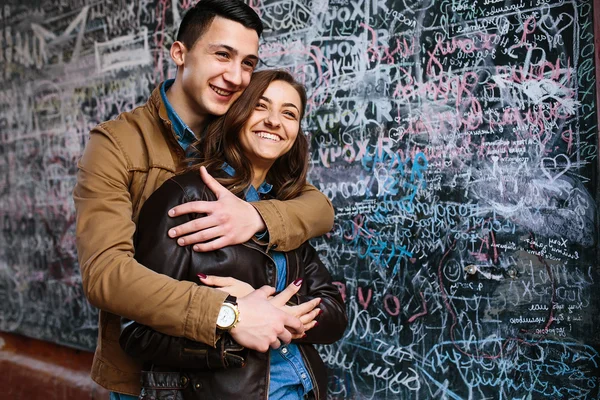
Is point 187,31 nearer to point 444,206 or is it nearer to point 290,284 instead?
point 290,284

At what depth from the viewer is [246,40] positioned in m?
2.63

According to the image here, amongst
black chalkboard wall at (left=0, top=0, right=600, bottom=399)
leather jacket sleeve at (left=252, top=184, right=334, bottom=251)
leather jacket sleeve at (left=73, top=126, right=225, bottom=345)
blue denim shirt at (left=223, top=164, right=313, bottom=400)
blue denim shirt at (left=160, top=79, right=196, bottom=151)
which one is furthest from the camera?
black chalkboard wall at (left=0, top=0, right=600, bottom=399)

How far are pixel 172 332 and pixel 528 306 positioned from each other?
2138 millimetres

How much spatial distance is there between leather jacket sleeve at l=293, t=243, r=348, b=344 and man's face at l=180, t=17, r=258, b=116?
69cm

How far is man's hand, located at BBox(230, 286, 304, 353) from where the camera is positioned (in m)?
2.00

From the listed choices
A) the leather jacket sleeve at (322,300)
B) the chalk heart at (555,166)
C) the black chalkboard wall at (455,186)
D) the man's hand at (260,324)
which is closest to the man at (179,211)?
the man's hand at (260,324)

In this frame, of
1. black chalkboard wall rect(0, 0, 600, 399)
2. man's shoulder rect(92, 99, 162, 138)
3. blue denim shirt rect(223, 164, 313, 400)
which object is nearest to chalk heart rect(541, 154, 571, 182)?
black chalkboard wall rect(0, 0, 600, 399)

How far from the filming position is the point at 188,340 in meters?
2.01

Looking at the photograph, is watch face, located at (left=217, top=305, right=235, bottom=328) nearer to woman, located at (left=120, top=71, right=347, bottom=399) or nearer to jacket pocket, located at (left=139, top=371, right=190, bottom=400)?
woman, located at (left=120, top=71, right=347, bottom=399)

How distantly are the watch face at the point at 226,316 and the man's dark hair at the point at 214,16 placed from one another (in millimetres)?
1214

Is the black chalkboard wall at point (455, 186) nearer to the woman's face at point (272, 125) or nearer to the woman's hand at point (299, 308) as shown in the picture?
the woman's face at point (272, 125)

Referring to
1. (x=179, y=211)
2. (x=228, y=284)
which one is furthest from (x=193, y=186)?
(x=228, y=284)

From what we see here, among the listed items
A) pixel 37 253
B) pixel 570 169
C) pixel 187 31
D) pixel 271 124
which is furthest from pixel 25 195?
pixel 570 169

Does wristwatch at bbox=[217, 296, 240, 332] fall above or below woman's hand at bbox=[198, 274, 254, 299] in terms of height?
below
